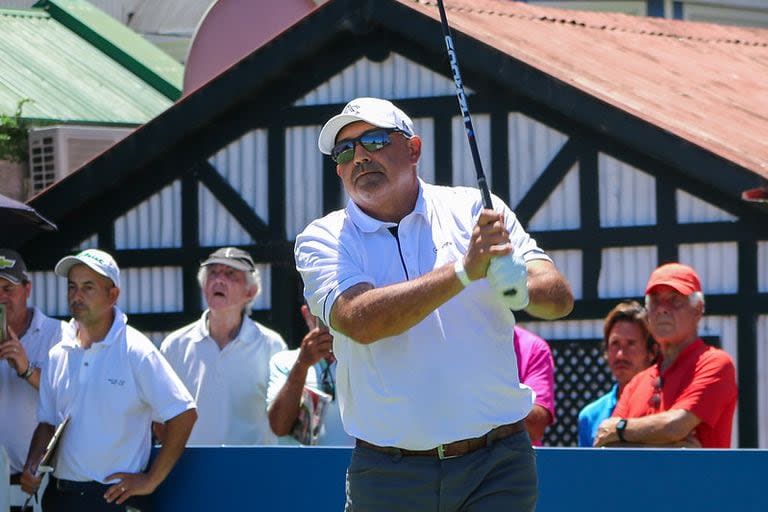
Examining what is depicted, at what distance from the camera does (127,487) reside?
25.2 ft

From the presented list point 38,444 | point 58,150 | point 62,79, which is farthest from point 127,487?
point 62,79

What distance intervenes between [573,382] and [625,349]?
1861mm

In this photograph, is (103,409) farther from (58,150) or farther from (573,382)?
(58,150)

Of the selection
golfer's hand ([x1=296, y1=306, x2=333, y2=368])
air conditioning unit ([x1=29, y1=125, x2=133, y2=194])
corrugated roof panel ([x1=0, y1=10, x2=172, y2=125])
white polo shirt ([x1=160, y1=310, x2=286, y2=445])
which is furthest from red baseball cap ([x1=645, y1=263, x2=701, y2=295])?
corrugated roof panel ([x1=0, y1=10, x2=172, y2=125])

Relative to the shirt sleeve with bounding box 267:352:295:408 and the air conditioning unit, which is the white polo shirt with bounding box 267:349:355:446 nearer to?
the shirt sleeve with bounding box 267:352:295:408

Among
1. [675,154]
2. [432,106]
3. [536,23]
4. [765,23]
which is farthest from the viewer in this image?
[765,23]

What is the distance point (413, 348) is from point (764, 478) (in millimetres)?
2425

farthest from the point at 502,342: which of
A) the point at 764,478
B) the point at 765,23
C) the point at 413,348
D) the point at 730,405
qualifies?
the point at 765,23

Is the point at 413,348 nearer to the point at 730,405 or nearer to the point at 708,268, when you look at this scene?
the point at 730,405

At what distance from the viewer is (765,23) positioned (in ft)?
71.8

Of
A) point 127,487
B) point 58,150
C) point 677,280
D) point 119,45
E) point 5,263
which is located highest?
point 119,45

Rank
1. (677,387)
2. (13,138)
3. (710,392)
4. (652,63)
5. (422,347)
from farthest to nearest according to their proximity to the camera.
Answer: (13,138)
(652,63)
(677,387)
(710,392)
(422,347)

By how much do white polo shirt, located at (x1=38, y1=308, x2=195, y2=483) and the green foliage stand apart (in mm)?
6156

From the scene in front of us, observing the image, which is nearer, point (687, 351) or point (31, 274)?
point (687, 351)
